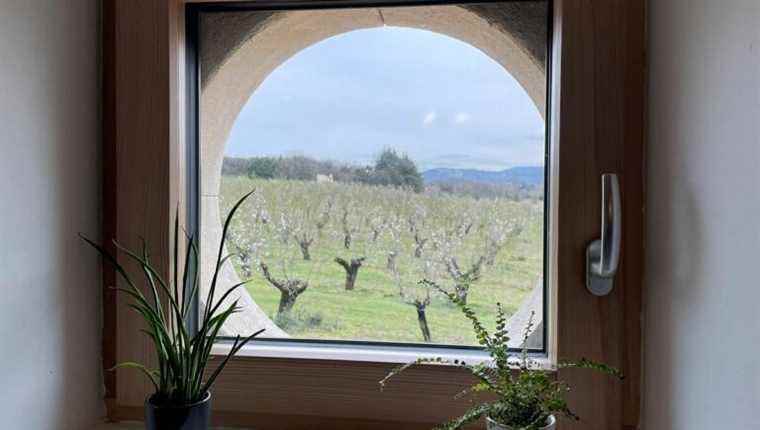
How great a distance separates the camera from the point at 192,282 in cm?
79

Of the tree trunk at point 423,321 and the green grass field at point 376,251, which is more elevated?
the green grass field at point 376,251

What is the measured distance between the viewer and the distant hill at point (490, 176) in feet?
2.59

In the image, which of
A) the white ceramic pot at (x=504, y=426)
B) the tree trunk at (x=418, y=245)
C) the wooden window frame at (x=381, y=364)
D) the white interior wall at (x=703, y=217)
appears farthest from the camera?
the tree trunk at (x=418, y=245)

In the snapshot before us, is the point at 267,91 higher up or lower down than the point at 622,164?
higher up

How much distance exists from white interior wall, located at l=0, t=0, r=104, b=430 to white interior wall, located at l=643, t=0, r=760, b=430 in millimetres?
757

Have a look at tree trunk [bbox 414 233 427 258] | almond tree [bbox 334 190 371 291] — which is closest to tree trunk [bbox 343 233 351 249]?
almond tree [bbox 334 190 371 291]

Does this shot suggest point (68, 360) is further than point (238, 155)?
No

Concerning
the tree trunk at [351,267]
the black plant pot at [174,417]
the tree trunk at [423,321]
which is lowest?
the black plant pot at [174,417]

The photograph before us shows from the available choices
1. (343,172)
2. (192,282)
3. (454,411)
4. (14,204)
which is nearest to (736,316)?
(454,411)

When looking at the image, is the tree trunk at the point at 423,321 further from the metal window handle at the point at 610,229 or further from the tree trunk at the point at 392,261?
the metal window handle at the point at 610,229

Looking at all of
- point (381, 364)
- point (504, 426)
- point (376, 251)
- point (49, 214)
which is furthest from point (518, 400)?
point (49, 214)

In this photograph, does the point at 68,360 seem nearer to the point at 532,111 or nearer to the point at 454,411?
the point at 454,411

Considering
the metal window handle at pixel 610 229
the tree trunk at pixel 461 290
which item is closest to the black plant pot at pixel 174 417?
the tree trunk at pixel 461 290

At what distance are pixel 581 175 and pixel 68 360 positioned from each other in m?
0.73
